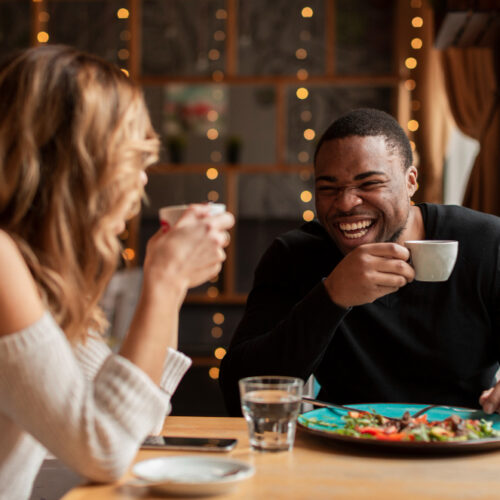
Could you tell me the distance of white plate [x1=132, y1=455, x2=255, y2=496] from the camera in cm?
94

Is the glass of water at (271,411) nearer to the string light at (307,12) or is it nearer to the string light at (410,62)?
the string light at (410,62)

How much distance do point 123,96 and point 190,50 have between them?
4639 millimetres

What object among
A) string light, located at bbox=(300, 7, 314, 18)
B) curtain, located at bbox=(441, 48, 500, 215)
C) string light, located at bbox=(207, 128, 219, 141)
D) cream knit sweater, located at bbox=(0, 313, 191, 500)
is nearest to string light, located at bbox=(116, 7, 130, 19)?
string light, located at bbox=(207, 128, 219, 141)

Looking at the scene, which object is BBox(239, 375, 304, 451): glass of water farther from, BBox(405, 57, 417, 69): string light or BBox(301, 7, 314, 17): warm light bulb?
BBox(301, 7, 314, 17): warm light bulb

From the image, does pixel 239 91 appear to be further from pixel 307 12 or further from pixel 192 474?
pixel 192 474

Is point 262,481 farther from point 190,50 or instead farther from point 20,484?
point 190,50

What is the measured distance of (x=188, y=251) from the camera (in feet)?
3.59

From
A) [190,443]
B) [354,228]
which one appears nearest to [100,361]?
[190,443]

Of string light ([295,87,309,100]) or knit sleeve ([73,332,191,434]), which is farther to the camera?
string light ([295,87,309,100])

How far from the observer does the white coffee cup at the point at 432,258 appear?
4.65 ft

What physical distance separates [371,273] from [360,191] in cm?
37

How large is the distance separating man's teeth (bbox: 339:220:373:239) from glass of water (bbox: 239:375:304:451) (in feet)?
2.28

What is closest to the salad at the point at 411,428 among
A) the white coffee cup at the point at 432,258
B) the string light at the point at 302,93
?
the white coffee cup at the point at 432,258

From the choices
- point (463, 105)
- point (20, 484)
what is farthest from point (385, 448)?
point (463, 105)
